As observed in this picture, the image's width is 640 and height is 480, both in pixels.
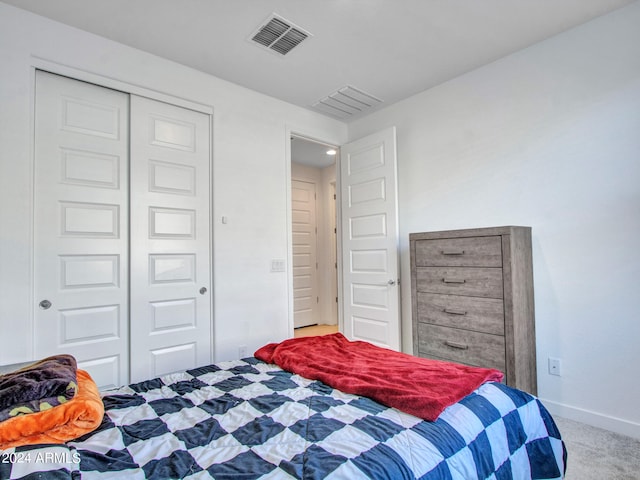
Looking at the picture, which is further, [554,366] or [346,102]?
[346,102]

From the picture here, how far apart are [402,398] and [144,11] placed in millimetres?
2590

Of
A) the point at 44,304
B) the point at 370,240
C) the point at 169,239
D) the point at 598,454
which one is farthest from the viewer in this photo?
the point at 370,240

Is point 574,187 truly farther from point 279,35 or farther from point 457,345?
point 279,35

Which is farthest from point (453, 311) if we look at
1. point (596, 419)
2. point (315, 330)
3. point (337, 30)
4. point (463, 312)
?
point (315, 330)

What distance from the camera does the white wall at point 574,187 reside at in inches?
83.6

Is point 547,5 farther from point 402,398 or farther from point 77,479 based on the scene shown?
point 77,479

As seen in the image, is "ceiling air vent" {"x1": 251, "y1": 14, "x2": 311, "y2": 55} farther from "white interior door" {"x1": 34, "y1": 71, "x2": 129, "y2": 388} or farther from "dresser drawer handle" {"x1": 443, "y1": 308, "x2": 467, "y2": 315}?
"dresser drawer handle" {"x1": 443, "y1": 308, "x2": 467, "y2": 315}

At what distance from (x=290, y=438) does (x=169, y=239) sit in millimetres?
1971

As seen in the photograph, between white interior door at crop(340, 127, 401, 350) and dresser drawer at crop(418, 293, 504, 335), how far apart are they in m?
0.52

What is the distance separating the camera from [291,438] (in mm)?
1088

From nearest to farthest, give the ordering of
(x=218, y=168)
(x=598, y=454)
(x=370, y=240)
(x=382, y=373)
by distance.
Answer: (x=382, y=373)
(x=598, y=454)
(x=218, y=168)
(x=370, y=240)

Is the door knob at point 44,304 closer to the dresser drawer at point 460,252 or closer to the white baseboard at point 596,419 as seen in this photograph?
the dresser drawer at point 460,252

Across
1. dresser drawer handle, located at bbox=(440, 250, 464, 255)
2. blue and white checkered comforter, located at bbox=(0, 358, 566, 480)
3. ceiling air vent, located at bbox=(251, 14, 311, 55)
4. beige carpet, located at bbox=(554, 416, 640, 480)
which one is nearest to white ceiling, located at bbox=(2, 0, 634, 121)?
ceiling air vent, located at bbox=(251, 14, 311, 55)

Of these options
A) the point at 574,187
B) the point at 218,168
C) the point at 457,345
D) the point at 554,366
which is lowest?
the point at 554,366
